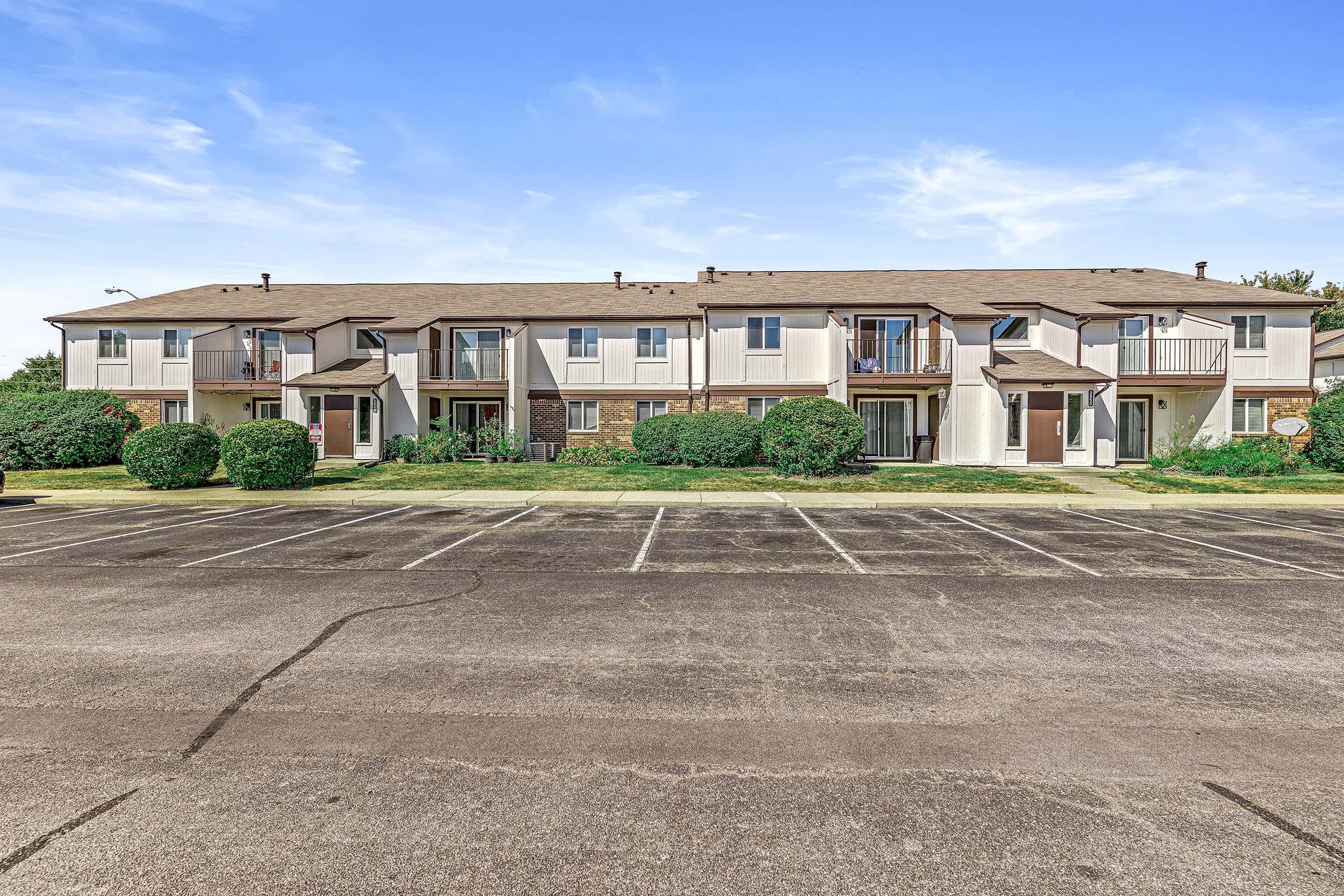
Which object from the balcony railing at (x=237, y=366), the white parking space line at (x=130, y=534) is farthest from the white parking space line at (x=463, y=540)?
the balcony railing at (x=237, y=366)

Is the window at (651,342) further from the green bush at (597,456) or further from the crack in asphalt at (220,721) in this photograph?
the crack in asphalt at (220,721)

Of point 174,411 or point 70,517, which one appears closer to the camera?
point 70,517

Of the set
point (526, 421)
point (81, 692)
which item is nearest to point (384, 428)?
point (526, 421)

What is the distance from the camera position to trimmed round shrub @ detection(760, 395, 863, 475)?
742 inches

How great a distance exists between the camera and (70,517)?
13.3 metres

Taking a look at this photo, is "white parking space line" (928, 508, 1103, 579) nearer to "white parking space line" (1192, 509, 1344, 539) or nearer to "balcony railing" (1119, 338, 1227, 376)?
"white parking space line" (1192, 509, 1344, 539)

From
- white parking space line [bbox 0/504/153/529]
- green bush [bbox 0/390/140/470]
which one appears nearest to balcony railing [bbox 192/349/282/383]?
green bush [bbox 0/390/140/470]

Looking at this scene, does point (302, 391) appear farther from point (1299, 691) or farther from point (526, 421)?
point (1299, 691)

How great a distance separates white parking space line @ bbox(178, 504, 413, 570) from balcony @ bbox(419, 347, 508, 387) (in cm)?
1074

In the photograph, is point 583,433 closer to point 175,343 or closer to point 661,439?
point 661,439

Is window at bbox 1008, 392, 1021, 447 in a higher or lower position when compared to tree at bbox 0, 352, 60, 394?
lower

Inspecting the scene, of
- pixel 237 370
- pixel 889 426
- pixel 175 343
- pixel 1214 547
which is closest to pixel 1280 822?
pixel 1214 547

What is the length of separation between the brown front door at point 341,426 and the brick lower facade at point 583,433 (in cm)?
639

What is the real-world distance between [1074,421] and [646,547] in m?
18.5
